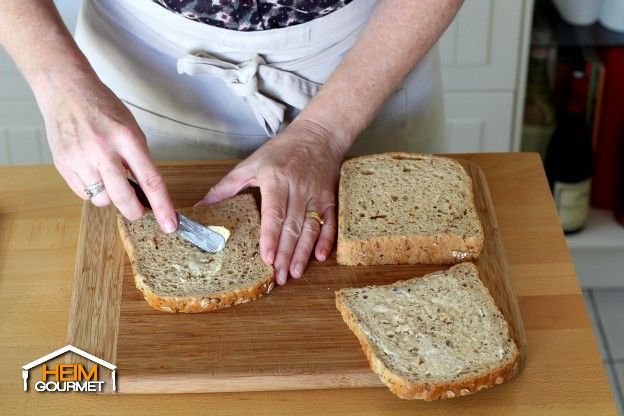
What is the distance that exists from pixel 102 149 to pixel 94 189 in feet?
0.20

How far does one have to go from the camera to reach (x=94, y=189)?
1322 millimetres

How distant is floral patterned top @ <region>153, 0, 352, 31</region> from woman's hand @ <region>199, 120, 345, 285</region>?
0.18 metres

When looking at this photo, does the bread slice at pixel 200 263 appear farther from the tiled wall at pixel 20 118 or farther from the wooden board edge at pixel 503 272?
the tiled wall at pixel 20 118

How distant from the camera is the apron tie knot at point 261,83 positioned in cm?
155

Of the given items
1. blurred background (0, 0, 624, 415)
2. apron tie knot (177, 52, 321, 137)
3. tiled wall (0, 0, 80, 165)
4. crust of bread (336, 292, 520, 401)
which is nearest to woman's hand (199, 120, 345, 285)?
apron tie knot (177, 52, 321, 137)

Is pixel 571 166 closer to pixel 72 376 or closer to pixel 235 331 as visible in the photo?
pixel 235 331

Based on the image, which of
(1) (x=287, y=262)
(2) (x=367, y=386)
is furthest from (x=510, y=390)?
(1) (x=287, y=262)

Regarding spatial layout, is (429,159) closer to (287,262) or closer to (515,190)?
(515,190)

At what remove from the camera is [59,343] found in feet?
4.22

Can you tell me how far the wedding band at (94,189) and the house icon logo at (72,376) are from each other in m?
0.22

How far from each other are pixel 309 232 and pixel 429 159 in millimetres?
267

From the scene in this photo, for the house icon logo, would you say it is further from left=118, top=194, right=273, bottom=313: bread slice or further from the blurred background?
the blurred background

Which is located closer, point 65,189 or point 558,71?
point 65,189

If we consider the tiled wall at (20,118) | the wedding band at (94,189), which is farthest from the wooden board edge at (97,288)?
the tiled wall at (20,118)
